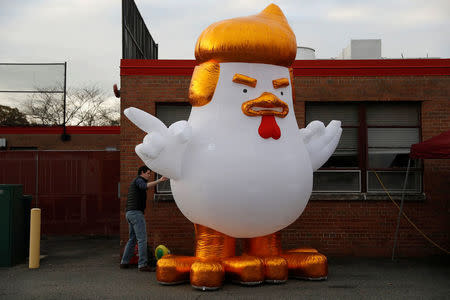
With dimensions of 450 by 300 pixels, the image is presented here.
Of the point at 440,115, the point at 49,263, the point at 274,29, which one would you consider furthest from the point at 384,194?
the point at 49,263

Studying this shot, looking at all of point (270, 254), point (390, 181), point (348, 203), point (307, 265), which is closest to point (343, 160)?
point (348, 203)

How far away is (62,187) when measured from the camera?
14.0m

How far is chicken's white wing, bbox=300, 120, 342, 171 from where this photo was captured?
7.39m

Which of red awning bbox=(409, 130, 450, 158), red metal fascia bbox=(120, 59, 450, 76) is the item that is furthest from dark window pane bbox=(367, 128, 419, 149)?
red awning bbox=(409, 130, 450, 158)

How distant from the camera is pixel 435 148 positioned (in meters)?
8.30

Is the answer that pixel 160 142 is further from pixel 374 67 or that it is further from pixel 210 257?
pixel 374 67

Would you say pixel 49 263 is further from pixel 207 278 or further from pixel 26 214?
pixel 207 278

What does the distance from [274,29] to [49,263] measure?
5.58 metres

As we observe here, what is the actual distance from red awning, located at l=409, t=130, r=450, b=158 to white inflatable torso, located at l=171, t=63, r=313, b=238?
96.9 inches

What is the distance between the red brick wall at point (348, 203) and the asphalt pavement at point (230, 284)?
38 centimetres

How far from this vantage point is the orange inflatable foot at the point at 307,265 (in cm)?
730

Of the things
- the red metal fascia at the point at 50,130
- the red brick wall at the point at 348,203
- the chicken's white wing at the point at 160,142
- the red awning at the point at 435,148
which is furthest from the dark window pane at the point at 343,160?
the red metal fascia at the point at 50,130

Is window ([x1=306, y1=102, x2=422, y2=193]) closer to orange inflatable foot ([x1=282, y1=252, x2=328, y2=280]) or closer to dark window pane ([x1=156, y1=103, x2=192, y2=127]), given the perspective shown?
dark window pane ([x1=156, y1=103, x2=192, y2=127])

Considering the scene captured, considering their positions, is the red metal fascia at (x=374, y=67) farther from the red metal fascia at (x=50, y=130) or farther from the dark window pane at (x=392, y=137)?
the red metal fascia at (x=50, y=130)
